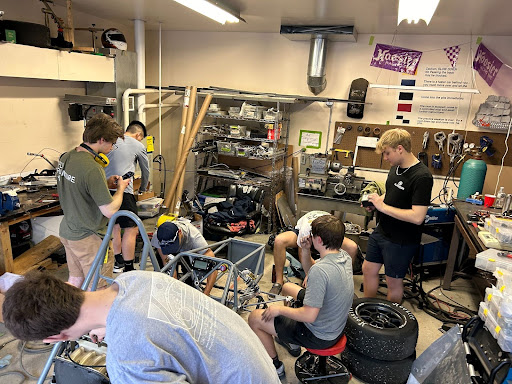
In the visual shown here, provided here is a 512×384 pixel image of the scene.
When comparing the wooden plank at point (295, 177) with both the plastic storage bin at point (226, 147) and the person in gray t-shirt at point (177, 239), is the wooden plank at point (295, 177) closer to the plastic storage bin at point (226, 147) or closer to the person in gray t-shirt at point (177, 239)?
the plastic storage bin at point (226, 147)

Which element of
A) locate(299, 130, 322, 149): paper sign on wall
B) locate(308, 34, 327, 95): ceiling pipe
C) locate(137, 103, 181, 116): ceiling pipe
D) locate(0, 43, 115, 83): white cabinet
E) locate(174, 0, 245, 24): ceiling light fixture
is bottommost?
locate(299, 130, 322, 149): paper sign on wall

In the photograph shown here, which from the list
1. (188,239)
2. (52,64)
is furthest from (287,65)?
(188,239)

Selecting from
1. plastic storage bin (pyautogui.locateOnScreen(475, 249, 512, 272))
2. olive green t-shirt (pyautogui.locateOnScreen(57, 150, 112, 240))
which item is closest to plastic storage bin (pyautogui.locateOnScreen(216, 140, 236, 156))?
olive green t-shirt (pyautogui.locateOnScreen(57, 150, 112, 240))

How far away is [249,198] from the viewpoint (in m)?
4.73

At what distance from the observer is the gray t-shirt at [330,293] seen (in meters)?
1.99

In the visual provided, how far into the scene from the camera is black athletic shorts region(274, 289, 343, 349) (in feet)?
6.89

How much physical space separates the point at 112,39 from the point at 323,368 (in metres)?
4.03

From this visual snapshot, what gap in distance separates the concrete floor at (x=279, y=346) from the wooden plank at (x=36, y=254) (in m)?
0.26

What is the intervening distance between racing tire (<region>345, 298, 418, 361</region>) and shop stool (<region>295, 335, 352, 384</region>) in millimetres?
170

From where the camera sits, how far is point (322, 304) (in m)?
2.00

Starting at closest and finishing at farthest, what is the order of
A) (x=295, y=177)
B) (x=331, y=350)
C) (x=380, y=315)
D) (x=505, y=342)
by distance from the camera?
(x=505, y=342), (x=331, y=350), (x=380, y=315), (x=295, y=177)

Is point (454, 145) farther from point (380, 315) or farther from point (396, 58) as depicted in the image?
point (380, 315)

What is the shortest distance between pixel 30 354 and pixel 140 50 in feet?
12.0

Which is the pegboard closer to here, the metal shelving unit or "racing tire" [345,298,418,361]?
the metal shelving unit
